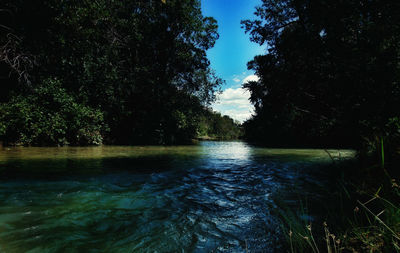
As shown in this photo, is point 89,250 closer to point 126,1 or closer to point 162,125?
point 162,125

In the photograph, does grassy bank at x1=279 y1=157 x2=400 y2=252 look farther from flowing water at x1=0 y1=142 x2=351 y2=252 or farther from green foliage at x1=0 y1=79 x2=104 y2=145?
green foliage at x1=0 y1=79 x2=104 y2=145

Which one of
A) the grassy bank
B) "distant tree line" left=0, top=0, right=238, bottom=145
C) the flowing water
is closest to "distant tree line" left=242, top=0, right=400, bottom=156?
the grassy bank

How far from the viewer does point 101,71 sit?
15570 mm

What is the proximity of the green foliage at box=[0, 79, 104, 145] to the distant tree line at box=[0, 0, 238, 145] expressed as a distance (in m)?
0.05

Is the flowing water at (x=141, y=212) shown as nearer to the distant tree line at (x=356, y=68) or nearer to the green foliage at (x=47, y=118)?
the distant tree line at (x=356, y=68)

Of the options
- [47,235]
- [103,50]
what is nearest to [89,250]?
[47,235]

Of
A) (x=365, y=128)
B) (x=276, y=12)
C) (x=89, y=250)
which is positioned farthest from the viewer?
(x=276, y=12)

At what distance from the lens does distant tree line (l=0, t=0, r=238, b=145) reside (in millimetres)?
11672

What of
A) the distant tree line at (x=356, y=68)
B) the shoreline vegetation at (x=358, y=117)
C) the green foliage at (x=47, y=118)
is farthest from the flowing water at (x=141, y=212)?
the green foliage at (x=47, y=118)

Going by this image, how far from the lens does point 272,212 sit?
3074 mm

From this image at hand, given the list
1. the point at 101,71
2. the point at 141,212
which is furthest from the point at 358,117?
the point at 101,71

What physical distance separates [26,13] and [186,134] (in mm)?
16357

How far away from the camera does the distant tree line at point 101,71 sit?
460 inches

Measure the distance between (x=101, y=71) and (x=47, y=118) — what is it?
475 centimetres
